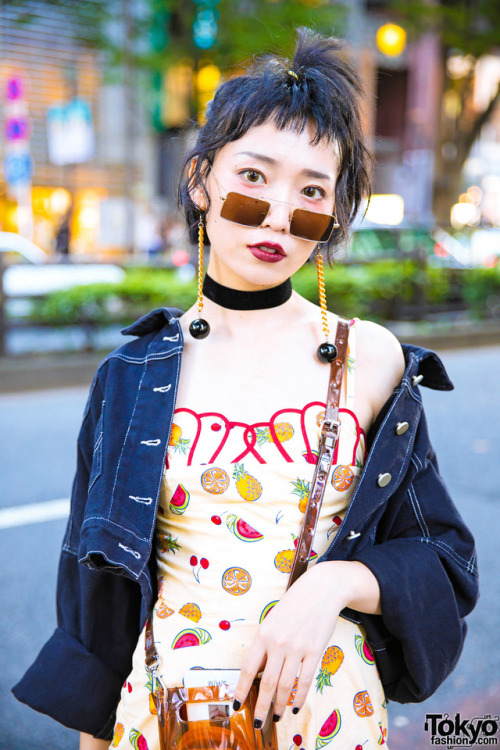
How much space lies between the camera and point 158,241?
18.1 metres

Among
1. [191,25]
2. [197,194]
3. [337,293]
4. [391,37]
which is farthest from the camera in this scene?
[391,37]

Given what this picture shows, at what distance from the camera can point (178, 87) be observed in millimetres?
20438

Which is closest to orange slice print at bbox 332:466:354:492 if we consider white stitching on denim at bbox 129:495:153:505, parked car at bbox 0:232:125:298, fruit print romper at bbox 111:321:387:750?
fruit print romper at bbox 111:321:387:750

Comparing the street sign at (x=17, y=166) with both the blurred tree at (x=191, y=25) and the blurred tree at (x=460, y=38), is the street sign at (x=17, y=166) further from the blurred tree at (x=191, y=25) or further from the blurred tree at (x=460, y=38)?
the blurred tree at (x=460, y=38)

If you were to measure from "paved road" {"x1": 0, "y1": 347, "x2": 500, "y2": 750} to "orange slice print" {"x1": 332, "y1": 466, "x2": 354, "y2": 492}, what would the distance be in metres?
1.81

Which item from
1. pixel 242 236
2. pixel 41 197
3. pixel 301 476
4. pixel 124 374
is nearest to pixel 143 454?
pixel 124 374

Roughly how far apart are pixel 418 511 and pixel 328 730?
0.40 metres

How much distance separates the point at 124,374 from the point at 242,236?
0.34 metres

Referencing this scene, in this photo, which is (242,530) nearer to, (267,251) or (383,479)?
(383,479)

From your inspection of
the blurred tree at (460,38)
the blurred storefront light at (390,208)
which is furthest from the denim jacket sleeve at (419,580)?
the blurred storefront light at (390,208)

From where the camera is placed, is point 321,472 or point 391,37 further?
point 391,37

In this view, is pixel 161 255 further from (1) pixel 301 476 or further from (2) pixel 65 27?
(1) pixel 301 476

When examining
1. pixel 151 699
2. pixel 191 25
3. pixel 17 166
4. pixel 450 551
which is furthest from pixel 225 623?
pixel 191 25

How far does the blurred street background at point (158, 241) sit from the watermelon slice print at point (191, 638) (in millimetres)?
837
